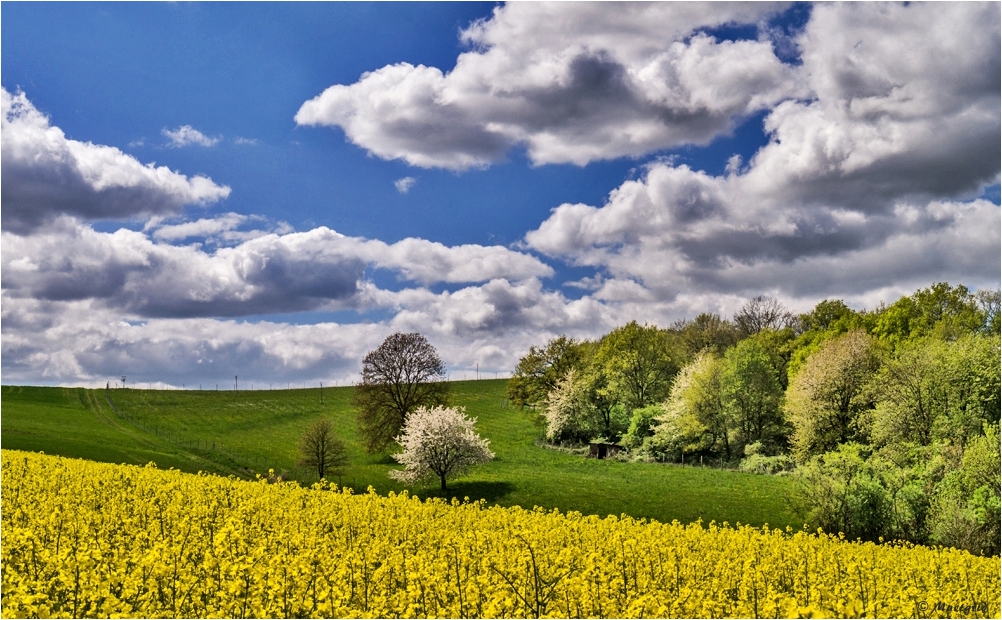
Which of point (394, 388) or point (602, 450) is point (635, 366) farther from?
point (394, 388)

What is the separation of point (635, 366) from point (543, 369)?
11512 millimetres

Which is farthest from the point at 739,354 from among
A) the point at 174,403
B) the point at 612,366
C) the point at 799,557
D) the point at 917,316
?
the point at 174,403

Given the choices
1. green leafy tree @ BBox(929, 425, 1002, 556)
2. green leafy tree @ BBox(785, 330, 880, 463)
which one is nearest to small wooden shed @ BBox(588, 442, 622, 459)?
green leafy tree @ BBox(785, 330, 880, 463)

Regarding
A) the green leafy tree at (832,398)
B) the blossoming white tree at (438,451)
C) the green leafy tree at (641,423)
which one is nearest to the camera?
the blossoming white tree at (438,451)

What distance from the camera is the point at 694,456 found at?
66.2 meters

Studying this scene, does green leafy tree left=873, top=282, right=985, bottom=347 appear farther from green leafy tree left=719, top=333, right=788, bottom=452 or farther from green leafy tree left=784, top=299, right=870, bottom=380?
green leafy tree left=719, top=333, right=788, bottom=452

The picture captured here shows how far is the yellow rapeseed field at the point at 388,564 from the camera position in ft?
31.8

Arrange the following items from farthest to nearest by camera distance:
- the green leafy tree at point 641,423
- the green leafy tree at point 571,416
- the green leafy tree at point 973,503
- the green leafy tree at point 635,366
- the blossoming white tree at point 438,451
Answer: the green leafy tree at point 635,366, the green leafy tree at point 571,416, the green leafy tree at point 641,423, the blossoming white tree at point 438,451, the green leafy tree at point 973,503

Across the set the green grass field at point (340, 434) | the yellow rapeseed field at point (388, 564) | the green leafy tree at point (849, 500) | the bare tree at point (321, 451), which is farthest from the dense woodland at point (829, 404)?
the bare tree at point (321, 451)

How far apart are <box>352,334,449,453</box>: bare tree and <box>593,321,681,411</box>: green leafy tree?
20387 mm

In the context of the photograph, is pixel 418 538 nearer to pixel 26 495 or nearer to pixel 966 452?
pixel 26 495

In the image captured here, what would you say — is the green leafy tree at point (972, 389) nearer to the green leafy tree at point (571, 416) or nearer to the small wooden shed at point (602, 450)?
the small wooden shed at point (602, 450)

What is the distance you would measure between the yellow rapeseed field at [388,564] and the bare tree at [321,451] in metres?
36.1

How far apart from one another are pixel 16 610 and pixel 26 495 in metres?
9.55
